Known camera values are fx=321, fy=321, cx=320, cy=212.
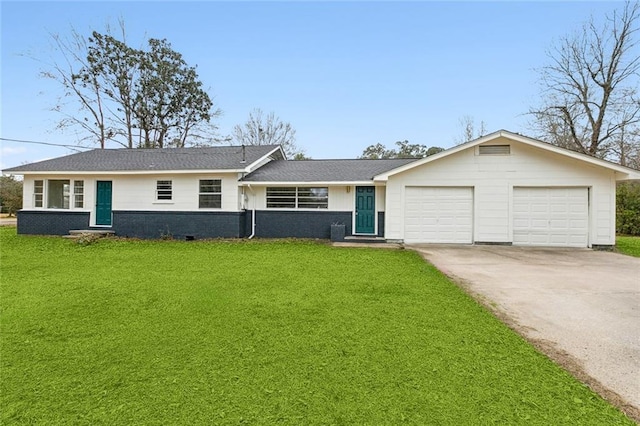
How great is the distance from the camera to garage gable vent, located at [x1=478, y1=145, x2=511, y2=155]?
36.9 ft

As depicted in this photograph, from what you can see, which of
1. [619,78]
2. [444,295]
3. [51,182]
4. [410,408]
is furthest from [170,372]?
[619,78]

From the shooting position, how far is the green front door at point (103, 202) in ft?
45.8

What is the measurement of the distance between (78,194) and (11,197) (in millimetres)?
19945

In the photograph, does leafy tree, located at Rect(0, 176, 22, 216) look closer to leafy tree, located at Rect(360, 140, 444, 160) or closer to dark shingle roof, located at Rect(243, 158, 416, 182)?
dark shingle roof, located at Rect(243, 158, 416, 182)

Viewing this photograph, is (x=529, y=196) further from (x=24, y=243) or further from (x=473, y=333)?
(x=24, y=243)

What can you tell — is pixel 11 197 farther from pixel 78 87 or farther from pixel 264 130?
pixel 264 130

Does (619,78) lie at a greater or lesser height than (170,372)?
greater

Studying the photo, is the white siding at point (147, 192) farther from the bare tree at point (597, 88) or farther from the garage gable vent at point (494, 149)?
the bare tree at point (597, 88)

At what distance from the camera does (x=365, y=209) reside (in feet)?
42.1

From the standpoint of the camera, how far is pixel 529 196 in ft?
37.0

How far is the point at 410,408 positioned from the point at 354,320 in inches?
72.8

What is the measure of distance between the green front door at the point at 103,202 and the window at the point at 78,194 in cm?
77

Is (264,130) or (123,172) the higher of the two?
(264,130)

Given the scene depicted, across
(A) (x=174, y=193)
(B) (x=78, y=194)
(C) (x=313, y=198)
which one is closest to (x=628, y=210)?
(C) (x=313, y=198)
